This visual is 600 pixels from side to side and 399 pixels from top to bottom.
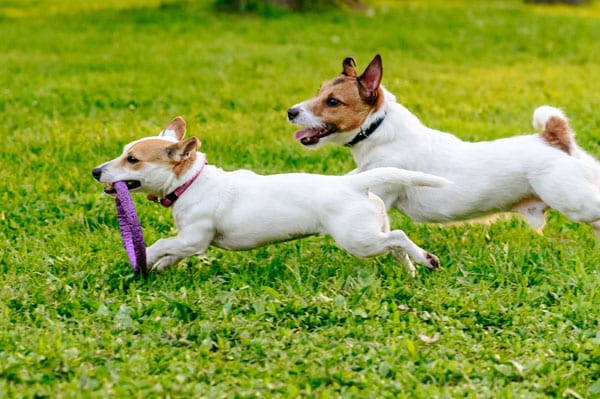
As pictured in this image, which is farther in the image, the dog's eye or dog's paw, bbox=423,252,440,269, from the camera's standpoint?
the dog's eye

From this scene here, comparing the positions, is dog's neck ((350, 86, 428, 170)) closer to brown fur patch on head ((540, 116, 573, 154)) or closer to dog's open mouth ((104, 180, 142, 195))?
brown fur patch on head ((540, 116, 573, 154))

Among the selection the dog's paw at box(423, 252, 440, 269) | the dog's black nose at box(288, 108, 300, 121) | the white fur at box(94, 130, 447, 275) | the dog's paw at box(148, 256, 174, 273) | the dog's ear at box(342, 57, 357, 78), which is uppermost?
A: the dog's ear at box(342, 57, 357, 78)

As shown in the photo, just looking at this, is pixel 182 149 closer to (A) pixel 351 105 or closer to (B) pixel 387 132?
(A) pixel 351 105

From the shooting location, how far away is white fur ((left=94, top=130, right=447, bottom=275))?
5230 mm

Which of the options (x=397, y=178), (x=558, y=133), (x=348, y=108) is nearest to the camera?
(x=397, y=178)

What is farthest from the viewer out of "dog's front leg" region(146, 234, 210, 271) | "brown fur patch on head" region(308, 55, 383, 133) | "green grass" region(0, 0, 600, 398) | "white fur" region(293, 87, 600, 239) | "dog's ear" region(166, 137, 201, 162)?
"brown fur patch on head" region(308, 55, 383, 133)

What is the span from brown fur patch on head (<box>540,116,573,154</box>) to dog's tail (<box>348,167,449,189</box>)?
1.00 m

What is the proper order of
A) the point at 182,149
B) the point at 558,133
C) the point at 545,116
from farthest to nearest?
the point at 545,116 < the point at 558,133 < the point at 182,149

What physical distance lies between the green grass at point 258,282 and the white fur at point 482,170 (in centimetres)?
30

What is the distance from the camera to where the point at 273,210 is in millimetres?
5371

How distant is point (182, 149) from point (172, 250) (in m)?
0.61

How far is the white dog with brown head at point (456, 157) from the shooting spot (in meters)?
5.66

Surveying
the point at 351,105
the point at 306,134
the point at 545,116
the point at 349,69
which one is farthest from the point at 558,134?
the point at 306,134

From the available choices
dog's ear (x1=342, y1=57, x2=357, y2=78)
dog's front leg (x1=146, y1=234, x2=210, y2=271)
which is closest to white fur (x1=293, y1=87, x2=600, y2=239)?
dog's ear (x1=342, y1=57, x2=357, y2=78)
